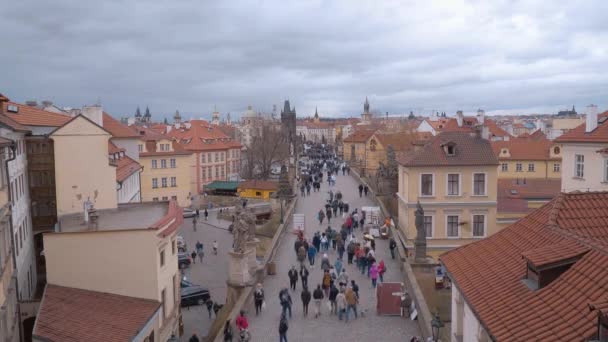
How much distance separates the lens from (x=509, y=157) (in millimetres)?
60656

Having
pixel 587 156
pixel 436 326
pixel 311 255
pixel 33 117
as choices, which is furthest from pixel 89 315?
pixel 587 156

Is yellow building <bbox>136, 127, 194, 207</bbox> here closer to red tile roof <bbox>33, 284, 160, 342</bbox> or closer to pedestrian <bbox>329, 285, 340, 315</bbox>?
red tile roof <bbox>33, 284, 160, 342</bbox>

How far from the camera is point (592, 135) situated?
28859mm

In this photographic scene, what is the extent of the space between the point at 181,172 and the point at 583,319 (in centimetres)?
5209

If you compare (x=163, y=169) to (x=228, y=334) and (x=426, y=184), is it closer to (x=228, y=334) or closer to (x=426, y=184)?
(x=426, y=184)

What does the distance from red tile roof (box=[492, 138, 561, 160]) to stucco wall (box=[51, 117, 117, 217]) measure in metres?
44.8

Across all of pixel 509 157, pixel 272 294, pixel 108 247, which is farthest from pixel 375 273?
pixel 509 157

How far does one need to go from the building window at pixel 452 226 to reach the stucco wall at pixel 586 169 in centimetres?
571

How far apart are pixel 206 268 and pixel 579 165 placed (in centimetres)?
2171

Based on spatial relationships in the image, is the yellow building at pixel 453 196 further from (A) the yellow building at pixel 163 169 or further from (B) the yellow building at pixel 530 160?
(A) the yellow building at pixel 163 169

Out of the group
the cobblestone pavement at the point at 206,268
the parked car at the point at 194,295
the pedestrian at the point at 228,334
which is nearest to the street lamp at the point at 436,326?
the pedestrian at the point at 228,334

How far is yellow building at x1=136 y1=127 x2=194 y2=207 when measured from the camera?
5559 cm

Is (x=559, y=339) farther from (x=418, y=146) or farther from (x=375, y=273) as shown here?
(x=418, y=146)

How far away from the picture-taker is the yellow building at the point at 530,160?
60.0m
